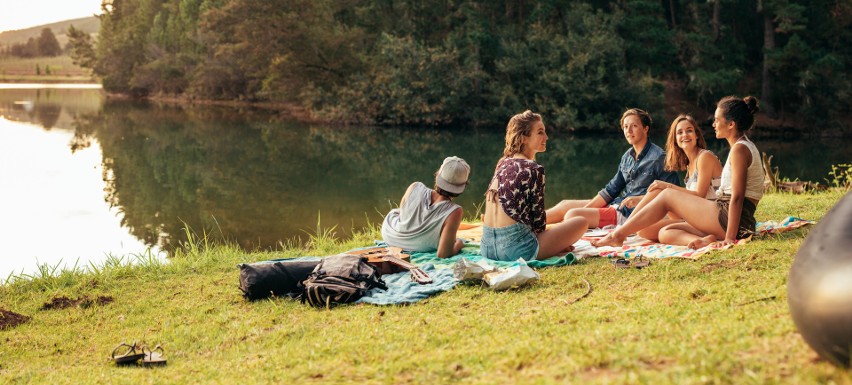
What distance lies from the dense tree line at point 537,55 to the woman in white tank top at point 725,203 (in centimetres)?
2289

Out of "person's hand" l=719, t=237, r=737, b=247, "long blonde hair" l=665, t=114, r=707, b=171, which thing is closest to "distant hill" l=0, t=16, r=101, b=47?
"long blonde hair" l=665, t=114, r=707, b=171

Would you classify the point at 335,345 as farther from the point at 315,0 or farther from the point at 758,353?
the point at 315,0

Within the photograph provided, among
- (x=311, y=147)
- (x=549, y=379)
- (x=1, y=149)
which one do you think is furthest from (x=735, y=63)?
(x=549, y=379)

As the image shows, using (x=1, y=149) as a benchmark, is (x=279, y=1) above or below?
above

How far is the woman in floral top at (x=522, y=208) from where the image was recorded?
6418 mm

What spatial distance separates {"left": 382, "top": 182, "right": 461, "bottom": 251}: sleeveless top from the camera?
7.18 m

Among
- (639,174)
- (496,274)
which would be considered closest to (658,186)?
(639,174)

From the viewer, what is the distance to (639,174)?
8055 millimetres

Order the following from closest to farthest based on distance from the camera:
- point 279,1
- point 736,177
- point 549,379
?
point 549,379
point 736,177
point 279,1

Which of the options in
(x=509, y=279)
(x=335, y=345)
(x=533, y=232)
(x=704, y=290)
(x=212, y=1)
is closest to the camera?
(x=335, y=345)

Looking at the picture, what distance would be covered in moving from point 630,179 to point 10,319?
237 inches

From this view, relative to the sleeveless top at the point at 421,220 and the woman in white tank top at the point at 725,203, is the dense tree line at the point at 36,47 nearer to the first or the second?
the sleeveless top at the point at 421,220

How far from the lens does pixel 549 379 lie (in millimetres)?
3168

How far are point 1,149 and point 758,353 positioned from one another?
2476 cm
